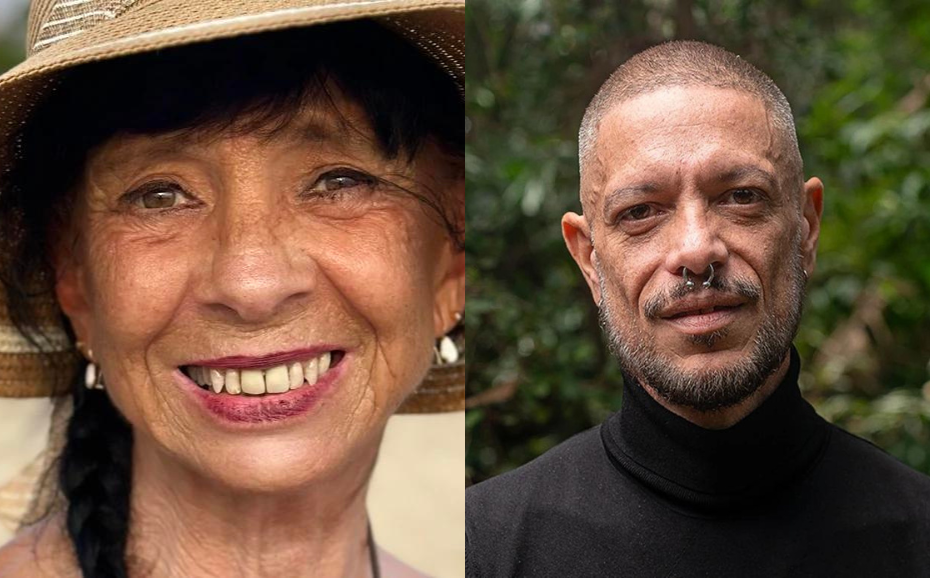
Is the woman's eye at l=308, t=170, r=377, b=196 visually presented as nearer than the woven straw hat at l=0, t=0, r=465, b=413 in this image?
No

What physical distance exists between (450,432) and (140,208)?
580mm

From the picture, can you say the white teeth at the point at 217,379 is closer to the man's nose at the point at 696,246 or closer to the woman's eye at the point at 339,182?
the woman's eye at the point at 339,182

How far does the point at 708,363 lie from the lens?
113cm

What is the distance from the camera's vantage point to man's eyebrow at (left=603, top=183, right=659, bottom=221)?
1.12m

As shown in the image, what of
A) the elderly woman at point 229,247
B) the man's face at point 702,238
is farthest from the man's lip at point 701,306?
the elderly woman at point 229,247

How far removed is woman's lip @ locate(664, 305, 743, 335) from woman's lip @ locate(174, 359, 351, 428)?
44 centimetres

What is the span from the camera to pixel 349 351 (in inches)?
48.3

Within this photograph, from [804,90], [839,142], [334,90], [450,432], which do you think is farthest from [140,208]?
[839,142]

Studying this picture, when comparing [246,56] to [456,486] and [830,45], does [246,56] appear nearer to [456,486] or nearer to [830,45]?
[456,486]

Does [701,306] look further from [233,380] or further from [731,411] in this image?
→ [233,380]

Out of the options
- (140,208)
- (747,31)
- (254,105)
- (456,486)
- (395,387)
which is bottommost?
(456,486)

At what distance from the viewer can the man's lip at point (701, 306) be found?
1.12 meters

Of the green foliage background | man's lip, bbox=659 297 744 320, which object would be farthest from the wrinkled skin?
the green foliage background

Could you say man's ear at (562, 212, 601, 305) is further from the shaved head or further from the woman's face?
the woman's face
